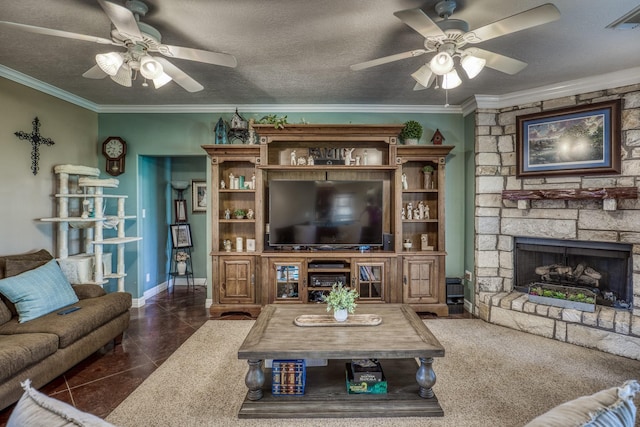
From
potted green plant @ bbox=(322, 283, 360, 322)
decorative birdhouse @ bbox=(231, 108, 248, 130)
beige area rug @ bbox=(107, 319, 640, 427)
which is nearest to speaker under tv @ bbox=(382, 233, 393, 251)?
beige area rug @ bbox=(107, 319, 640, 427)

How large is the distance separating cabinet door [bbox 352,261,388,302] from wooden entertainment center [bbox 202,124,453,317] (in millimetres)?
12

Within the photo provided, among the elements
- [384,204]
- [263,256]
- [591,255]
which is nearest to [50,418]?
[263,256]

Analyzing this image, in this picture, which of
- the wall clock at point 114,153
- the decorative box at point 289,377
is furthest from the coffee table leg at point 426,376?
the wall clock at point 114,153

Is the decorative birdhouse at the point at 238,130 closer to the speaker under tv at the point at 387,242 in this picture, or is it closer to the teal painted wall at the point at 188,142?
the teal painted wall at the point at 188,142

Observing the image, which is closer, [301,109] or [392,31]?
[392,31]

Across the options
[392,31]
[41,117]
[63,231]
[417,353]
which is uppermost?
[392,31]

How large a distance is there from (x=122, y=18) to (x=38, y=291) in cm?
237

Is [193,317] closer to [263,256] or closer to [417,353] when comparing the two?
[263,256]

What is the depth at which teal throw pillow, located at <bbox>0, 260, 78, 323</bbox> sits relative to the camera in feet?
9.12

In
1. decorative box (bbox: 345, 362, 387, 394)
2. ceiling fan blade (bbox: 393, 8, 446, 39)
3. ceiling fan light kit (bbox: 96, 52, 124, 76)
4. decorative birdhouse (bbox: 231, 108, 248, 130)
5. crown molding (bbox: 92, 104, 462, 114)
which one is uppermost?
crown molding (bbox: 92, 104, 462, 114)

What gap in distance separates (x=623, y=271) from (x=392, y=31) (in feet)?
11.0

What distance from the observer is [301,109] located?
4688 mm

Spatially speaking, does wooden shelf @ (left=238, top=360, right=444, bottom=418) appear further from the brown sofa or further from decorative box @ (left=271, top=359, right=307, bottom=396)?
the brown sofa

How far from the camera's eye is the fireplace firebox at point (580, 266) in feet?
11.5
